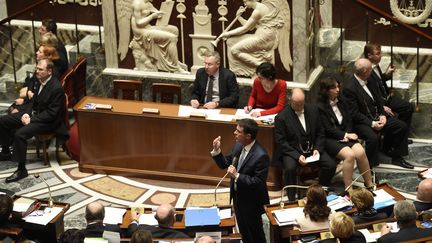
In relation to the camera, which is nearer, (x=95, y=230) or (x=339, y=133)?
(x=95, y=230)

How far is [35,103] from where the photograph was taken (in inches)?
464

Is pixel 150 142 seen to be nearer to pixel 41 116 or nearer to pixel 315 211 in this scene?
pixel 41 116

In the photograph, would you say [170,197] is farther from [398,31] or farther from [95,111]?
[398,31]

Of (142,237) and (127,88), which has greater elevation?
(127,88)

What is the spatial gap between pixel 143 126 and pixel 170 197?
37.3 inches

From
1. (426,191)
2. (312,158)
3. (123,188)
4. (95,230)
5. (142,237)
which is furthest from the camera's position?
(123,188)

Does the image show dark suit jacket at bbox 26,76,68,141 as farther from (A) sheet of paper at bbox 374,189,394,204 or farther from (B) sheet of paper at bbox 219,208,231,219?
(A) sheet of paper at bbox 374,189,394,204

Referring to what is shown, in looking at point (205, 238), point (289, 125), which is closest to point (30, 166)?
point (289, 125)

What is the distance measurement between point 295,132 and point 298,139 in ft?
0.30

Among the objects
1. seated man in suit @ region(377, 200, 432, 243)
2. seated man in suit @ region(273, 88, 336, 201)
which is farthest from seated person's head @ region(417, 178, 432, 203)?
seated man in suit @ region(273, 88, 336, 201)

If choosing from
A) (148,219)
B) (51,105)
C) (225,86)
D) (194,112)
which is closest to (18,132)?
(51,105)

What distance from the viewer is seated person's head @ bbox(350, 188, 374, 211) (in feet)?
28.3

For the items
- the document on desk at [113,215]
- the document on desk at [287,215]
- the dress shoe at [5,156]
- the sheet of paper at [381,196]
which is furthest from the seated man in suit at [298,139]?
the dress shoe at [5,156]

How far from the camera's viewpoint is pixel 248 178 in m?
9.25
